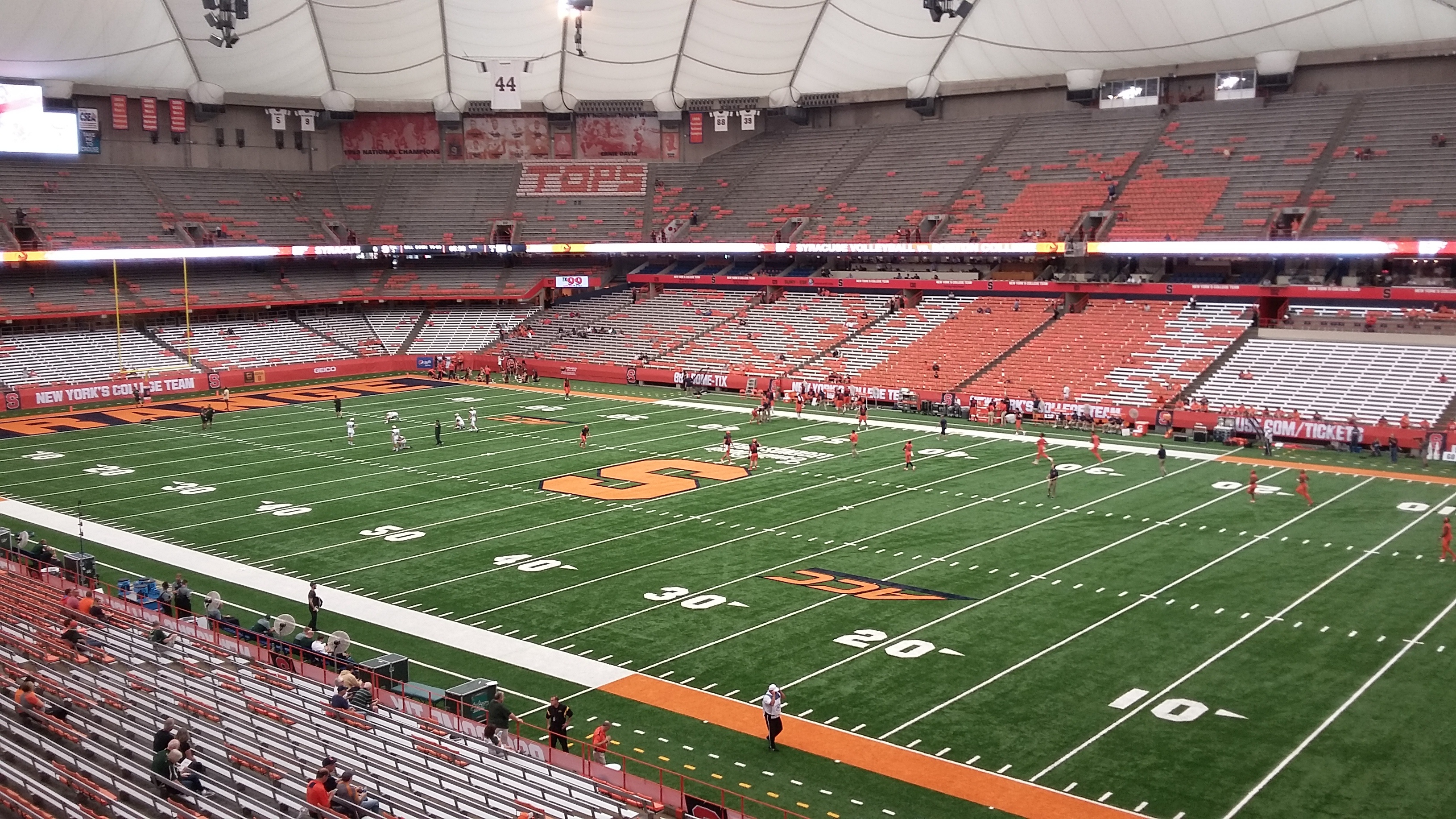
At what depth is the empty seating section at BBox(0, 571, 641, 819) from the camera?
41.7 feet

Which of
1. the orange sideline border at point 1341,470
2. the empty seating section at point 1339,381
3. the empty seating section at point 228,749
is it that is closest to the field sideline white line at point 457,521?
the empty seating section at point 228,749

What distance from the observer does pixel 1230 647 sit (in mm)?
19328

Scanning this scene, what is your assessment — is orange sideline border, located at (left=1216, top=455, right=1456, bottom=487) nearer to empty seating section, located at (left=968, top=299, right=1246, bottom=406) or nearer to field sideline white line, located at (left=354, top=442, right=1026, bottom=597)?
empty seating section, located at (left=968, top=299, right=1246, bottom=406)

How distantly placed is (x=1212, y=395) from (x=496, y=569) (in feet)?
92.6

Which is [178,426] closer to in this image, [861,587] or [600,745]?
[861,587]

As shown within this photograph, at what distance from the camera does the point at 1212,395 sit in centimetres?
4238

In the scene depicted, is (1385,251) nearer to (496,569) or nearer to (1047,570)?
(1047,570)

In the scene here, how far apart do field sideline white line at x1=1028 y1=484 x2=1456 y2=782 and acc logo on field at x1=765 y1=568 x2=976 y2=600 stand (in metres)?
4.59

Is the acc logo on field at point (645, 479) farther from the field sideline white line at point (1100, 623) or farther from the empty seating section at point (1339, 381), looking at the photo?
the empty seating section at point (1339, 381)

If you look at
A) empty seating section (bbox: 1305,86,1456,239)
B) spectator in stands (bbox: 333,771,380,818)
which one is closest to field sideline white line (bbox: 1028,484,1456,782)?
spectator in stands (bbox: 333,771,380,818)

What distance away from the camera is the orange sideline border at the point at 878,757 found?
14.0 meters

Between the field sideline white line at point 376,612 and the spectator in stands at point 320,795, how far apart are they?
6.27 m

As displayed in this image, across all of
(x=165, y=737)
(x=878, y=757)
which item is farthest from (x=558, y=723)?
(x=165, y=737)

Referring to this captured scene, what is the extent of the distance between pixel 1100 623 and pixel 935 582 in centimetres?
359
